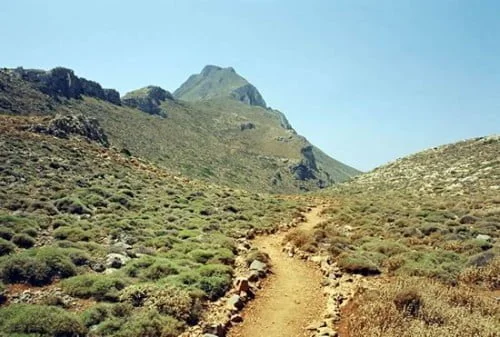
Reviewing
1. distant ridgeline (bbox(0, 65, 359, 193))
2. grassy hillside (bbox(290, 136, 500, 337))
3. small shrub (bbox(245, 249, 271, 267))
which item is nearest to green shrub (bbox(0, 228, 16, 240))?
small shrub (bbox(245, 249, 271, 267))

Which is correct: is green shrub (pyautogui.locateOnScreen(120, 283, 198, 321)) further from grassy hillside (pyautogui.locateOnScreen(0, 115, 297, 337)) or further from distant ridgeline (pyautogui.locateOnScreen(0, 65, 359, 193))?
distant ridgeline (pyautogui.locateOnScreen(0, 65, 359, 193))

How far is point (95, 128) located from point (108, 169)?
18.7 metres

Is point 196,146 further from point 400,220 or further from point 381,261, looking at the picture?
point 381,261

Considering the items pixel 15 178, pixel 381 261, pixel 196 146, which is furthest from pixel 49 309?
pixel 196 146

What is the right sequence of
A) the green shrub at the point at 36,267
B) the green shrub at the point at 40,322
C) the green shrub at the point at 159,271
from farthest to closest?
the green shrub at the point at 159,271, the green shrub at the point at 36,267, the green shrub at the point at 40,322

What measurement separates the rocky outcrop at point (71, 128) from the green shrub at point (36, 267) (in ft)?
113

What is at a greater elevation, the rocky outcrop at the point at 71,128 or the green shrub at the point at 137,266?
the rocky outcrop at the point at 71,128

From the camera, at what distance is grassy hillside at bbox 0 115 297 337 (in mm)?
11203

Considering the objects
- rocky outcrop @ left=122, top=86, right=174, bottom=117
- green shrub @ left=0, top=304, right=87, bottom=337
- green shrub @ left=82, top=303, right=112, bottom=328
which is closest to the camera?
green shrub @ left=0, top=304, right=87, bottom=337

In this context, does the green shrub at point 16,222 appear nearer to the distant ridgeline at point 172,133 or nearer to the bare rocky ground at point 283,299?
the bare rocky ground at point 283,299

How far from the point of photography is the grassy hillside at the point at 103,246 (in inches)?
441

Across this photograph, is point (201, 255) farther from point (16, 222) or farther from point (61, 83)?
point (61, 83)

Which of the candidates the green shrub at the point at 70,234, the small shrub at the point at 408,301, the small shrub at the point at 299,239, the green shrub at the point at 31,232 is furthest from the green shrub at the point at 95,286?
the small shrub at the point at 299,239

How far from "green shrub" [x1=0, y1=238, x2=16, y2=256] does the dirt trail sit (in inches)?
376
